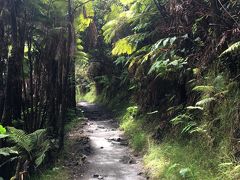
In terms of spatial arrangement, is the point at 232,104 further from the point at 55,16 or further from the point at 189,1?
the point at 55,16

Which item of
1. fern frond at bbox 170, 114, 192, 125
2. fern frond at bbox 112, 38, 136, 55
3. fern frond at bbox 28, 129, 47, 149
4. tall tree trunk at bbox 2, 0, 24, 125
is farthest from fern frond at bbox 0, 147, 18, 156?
fern frond at bbox 112, 38, 136, 55

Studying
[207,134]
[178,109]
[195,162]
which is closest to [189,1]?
[178,109]

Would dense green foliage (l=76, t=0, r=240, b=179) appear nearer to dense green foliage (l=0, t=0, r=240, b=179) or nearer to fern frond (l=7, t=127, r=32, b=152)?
dense green foliage (l=0, t=0, r=240, b=179)

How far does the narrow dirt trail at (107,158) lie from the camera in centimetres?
815

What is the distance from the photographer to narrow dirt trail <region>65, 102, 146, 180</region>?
815 cm

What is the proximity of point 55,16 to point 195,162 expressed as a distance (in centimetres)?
559

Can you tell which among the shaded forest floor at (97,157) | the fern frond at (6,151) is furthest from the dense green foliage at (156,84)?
the shaded forest floor at (97,157)

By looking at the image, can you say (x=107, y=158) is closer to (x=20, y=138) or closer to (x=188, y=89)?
(x=20, y=138)

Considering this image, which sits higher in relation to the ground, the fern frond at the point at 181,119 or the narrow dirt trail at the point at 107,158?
the fern frond at the point at 181,119

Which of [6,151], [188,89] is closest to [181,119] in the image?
[188,89]

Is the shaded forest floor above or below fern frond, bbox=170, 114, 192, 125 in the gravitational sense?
below

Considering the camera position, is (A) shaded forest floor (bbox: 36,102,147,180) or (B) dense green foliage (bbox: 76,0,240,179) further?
(A) shaded forest floor (bbox: 36,102,147,180)

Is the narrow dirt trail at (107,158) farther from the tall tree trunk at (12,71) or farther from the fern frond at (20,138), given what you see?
the tall tree trunk at (12,71)

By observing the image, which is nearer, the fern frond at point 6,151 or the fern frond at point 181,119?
the fern frond at point 6,151
